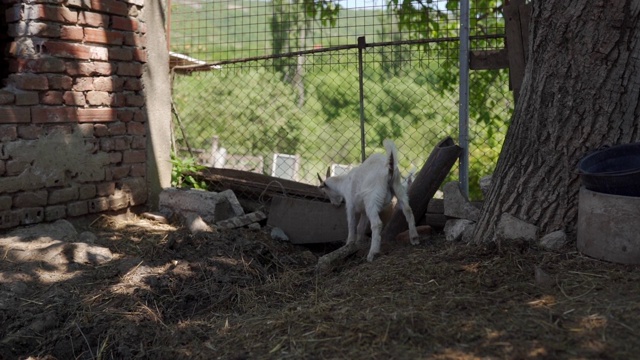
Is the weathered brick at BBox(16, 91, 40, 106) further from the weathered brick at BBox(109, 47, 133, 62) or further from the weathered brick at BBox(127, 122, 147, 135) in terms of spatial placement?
the weathered brick at BBox(127, 122, 147, 135)

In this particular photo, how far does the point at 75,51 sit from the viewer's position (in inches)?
236

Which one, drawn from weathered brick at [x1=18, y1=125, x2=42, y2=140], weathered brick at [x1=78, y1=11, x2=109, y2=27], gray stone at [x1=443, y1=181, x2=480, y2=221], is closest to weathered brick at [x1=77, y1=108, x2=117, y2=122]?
weathered brick at [x1=18, y1=125, x2=42, y2=140]

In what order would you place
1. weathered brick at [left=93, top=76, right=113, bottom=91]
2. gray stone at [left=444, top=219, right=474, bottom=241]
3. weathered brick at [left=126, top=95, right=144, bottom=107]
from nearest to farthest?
gray stone at [left=444, top=219, right=474, bottom=241]
weathered brick at [left=93, top=76, right=113, bottom=91]
weathered brick at [left=126, top=95, right=144, bottom=107]

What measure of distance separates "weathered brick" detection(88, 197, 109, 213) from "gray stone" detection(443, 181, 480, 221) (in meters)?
2.98

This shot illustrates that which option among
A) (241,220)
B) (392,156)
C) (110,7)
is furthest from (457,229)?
(110,7)

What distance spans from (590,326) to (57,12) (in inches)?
184

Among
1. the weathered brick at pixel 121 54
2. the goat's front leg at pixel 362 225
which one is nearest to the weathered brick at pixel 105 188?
the weathered brick at pixel 121 54

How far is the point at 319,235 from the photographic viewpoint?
6.28 metres

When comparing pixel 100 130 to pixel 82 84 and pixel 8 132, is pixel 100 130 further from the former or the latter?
pixel 8 132

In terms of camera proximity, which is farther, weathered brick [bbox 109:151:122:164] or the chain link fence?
the chain link fence

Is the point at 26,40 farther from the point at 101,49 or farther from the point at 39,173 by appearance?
the point at 39,173

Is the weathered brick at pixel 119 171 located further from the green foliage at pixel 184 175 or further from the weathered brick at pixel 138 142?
the green foliage at pixel 184 175

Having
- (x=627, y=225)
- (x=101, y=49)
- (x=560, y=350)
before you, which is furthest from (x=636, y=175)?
(x=101, y=49)

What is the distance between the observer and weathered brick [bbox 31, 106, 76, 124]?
5.77 metres
